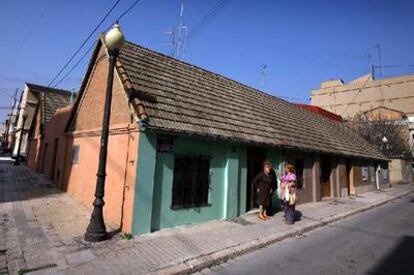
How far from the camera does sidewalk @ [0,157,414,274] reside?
205 inches

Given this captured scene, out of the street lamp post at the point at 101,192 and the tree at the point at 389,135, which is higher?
the tree at the point at 389,135

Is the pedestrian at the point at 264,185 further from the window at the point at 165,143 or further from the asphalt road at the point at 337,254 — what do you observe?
the window at the point at 165,143

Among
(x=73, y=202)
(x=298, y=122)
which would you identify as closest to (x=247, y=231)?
(x=73, y=202)

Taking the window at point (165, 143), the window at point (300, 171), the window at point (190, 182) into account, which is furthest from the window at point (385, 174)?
the window at point (165, 143)

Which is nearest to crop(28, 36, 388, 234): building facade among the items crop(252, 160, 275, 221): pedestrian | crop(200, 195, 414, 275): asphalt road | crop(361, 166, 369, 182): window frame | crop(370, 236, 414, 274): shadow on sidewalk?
crop(252, 160, 275, 221): pedestrian

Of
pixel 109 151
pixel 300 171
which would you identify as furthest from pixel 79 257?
pixel 300 171

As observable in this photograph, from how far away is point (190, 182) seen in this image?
8.53 m

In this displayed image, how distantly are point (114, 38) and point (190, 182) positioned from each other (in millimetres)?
4382

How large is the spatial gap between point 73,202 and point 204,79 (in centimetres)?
717

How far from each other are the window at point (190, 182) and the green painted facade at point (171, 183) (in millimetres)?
145

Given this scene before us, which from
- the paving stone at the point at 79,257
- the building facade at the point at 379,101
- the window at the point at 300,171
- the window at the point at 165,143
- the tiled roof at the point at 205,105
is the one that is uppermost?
the building facade at the point at 379,101

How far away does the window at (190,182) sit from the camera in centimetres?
821

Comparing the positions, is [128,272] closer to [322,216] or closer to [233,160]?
[233,160]

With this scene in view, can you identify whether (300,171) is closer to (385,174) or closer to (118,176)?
(118,176)
